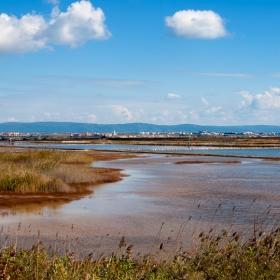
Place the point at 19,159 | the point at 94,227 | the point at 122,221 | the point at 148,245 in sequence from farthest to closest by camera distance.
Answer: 1. the point at 19,159
2. the point at 122,221
3. the point at 94,227
4. the point at 148,245

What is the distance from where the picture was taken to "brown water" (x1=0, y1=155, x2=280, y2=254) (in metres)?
13.9

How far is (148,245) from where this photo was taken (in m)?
12.9

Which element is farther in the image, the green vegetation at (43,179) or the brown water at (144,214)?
the green vegetation at (43,179)

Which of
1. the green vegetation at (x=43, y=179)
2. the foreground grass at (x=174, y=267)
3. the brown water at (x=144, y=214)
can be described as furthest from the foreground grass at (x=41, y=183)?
the foreground grass at (x=174, y=267)

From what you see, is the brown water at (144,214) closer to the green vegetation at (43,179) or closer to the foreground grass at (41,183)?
the foreground grass at (41,183)

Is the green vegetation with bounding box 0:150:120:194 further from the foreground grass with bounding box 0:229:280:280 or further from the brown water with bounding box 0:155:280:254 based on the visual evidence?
the foreground grass with bounding box 0:229:280:280

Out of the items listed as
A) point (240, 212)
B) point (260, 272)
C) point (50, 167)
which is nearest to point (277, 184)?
point (240, 212)

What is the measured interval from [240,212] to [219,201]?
328 centimetres

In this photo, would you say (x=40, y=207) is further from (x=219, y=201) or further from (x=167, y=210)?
(x=219, y=201)

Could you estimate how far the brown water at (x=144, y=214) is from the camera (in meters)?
13.9

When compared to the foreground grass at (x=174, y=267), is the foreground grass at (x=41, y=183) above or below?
below

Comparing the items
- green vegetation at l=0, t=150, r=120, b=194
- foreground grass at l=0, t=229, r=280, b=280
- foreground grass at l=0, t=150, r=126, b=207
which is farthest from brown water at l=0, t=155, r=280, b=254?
foreground grass at l=0, t=229, r=280, b=280

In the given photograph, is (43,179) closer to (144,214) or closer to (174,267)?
(144,214)

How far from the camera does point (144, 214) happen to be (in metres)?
18.3
